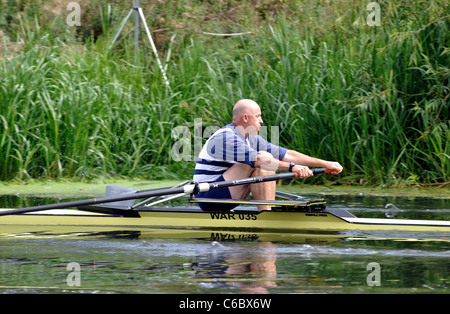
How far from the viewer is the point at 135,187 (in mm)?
9891

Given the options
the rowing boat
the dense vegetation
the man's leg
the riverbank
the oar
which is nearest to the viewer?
the oar

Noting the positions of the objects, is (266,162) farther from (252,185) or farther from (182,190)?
(182,190)

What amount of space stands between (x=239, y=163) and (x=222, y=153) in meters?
0.19

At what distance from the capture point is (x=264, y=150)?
7355mm

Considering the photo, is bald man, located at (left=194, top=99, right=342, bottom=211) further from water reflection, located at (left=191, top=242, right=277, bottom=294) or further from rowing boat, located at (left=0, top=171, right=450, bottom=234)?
water reflection, located at (left=191, top=242, right=277, bottom=294)

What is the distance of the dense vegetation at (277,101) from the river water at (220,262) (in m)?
3.60

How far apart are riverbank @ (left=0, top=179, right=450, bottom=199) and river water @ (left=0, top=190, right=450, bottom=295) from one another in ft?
8.90

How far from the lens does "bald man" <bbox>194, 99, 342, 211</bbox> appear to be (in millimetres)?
6773

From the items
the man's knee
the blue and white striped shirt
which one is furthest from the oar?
the blue and white striped shirt

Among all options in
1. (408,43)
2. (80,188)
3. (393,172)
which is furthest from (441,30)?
(80,188)

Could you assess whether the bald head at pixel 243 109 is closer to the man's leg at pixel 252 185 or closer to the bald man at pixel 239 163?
the bald man at pixel 239 163

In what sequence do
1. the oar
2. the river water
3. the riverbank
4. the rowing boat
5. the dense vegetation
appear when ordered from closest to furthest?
the river water < the oar < the rowing boat < the riverbank < the dense vegetation

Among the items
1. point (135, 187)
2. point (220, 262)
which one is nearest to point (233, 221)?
point (220, 262)
